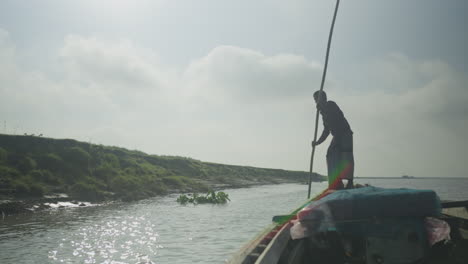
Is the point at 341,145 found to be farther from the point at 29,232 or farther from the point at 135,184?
the point at 135,184

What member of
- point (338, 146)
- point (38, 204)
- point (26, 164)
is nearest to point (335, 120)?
point (338, 146)

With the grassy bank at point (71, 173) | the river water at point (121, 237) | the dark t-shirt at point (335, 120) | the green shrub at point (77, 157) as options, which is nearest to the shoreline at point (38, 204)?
the grassy bank at point (71, 173)

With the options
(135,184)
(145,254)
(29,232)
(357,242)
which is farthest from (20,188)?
(357,242)

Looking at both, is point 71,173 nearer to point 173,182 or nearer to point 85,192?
point 85,192

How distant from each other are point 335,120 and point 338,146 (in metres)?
0.61

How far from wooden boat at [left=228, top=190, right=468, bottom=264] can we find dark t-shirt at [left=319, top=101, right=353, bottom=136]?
2.73 metres

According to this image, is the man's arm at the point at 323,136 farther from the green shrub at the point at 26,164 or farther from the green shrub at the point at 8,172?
the green shrub at the point at 26,164

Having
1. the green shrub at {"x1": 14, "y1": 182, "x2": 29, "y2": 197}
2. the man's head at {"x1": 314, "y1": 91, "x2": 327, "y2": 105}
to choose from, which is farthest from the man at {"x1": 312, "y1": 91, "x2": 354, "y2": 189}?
the green shrub at {"x1": 14, "y1": 182, "x2": 29, "y2": 197}

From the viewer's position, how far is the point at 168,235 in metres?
11.6

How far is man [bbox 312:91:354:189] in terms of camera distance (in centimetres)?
691

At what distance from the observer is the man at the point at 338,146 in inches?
272

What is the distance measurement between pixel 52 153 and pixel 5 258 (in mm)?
18771

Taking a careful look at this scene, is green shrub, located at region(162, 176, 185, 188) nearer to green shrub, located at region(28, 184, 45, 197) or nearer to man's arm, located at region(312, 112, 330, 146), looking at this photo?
green shrub, located at region(28, 184, 45, 197)

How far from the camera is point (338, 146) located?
7125mm
